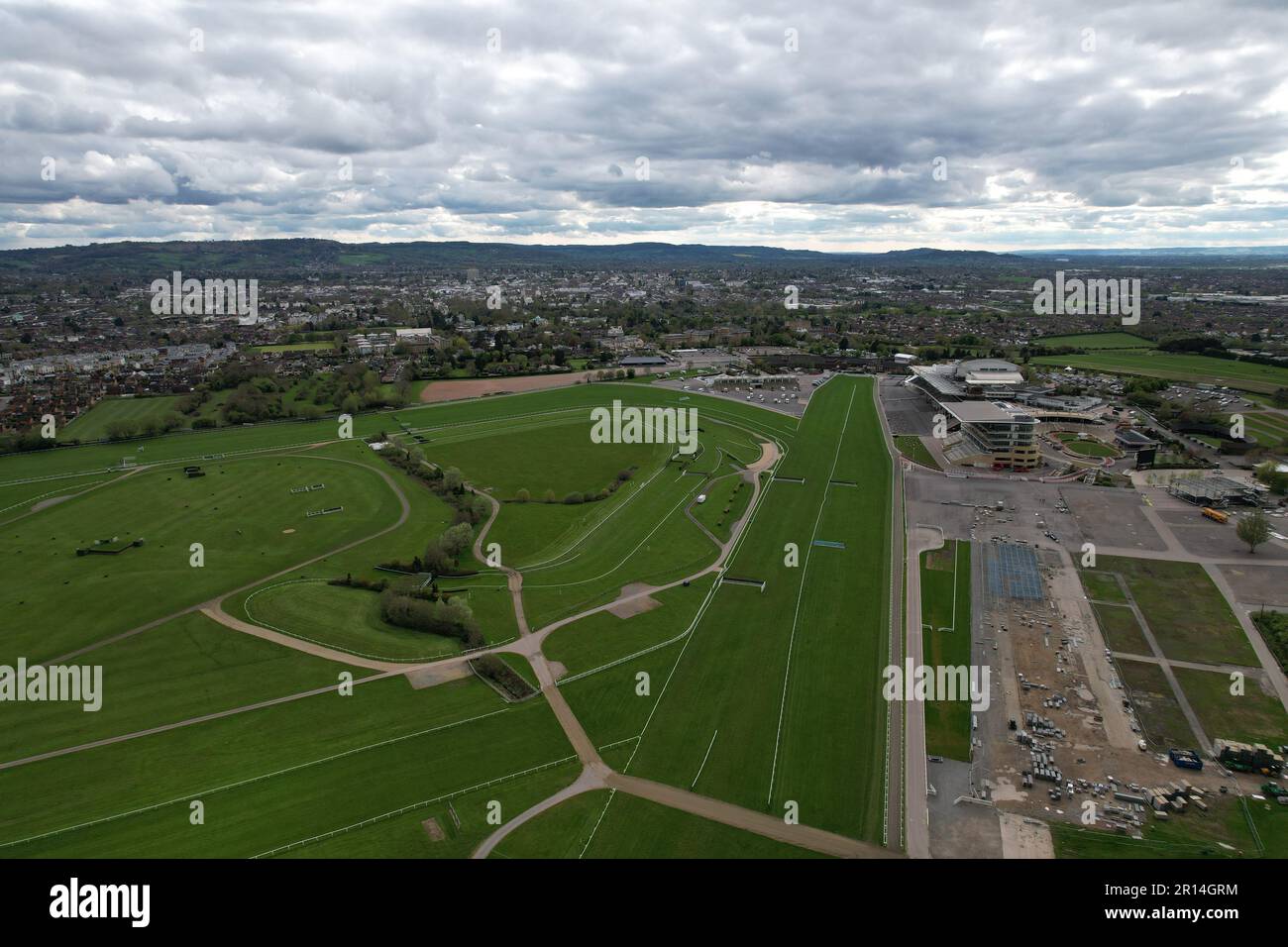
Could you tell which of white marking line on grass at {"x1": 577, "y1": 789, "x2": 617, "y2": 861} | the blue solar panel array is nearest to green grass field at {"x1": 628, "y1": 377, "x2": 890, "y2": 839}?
white marking line on grass at {"x1": 577, "y1": 789, "x2": 617, "y2": 861}

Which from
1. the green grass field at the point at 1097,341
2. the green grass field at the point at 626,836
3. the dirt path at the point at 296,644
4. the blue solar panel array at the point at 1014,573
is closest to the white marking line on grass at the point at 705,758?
the green grass field at the point at 626,836

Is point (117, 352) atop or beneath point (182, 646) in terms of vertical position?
atop

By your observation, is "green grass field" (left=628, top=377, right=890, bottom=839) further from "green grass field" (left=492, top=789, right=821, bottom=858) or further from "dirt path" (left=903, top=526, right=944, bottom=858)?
"green grass field" (left=492, top=789, right=821, bottom=858)

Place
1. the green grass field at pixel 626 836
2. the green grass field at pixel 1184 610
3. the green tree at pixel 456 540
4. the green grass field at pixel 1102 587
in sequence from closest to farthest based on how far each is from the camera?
the green grass field at pixel 626 836, the green grass field at pixel 1184 610, the green grass field at pixel 1102 587, the green tree at pixel 456 540

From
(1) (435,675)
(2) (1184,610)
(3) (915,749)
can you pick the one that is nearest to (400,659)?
(1) (435,675)

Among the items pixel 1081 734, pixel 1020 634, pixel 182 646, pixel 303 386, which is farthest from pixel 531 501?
pixel 303 386

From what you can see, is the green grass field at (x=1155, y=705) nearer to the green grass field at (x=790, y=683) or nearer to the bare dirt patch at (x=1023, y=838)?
the bare dirt patch at (x=1023, y=838)
